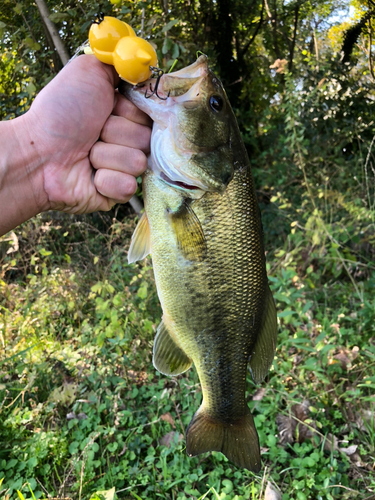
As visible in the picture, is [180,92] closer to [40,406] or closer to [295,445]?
[295,445]

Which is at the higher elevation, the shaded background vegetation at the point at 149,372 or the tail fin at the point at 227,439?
the tail fin at the point at 227,439

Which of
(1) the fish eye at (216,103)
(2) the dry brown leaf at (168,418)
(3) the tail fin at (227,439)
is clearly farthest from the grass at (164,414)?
(1) the fish eye at (216,103)

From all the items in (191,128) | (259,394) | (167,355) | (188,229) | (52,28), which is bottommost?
(259,394)

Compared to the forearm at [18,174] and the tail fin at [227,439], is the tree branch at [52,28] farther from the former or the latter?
the tail fin at [227,439]

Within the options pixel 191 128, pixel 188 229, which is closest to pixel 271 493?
pixel 188 229

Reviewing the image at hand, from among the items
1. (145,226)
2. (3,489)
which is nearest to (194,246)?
(145,226)

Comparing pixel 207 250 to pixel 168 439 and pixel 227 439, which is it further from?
pixel 168 439

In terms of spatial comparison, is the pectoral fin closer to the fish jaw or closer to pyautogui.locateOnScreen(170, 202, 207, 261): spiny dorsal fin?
pyautogui.locateOnScreen(170, 202, 207, 261): spiny dorsal fin

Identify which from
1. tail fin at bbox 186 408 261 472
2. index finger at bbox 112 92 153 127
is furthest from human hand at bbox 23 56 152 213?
tail fin at bbox 186 408 261 472
